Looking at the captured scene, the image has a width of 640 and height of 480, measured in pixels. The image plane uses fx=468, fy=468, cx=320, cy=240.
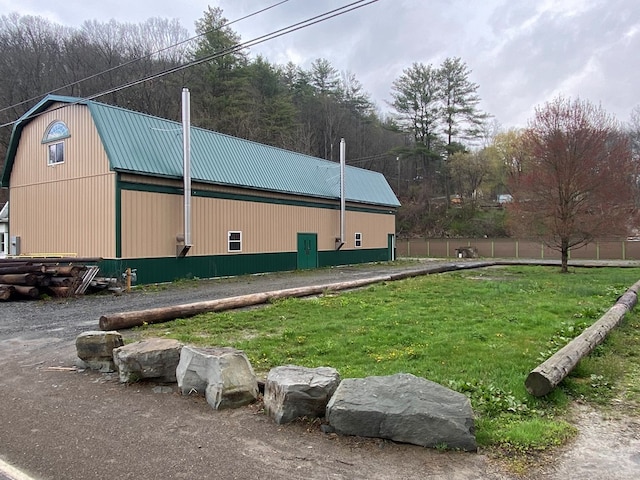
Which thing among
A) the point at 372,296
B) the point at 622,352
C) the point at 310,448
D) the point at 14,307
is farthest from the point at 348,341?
the point at 14,307

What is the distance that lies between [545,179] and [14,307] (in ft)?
62.2

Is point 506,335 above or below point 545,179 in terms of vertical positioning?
below

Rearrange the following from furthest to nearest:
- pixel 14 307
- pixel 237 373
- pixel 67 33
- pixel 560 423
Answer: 1. pixel 67 33
2. pixel 14 307
3. pixel 237 373
4. pixel 560 423

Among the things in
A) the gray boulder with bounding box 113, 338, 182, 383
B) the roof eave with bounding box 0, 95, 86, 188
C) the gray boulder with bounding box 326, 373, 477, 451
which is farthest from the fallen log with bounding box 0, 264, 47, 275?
the gray boulder with bounding box 326, 373, 477, 451

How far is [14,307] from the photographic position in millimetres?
11219

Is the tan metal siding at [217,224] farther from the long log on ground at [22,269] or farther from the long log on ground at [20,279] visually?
the long log on ground at [20,279]

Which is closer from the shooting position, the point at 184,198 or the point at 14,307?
the point at 14,307

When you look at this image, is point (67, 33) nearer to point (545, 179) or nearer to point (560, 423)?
point (545, 179)

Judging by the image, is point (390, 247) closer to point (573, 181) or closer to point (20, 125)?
point (573, 181)

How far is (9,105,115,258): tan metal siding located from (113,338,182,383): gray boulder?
406 inches

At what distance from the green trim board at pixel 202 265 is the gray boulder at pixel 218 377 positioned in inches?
422

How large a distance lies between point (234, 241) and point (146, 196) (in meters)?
4.34

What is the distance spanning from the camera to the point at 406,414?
3693 mm

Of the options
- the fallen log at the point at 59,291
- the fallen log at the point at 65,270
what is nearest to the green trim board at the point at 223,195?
the fallen log at the point at 65,270
